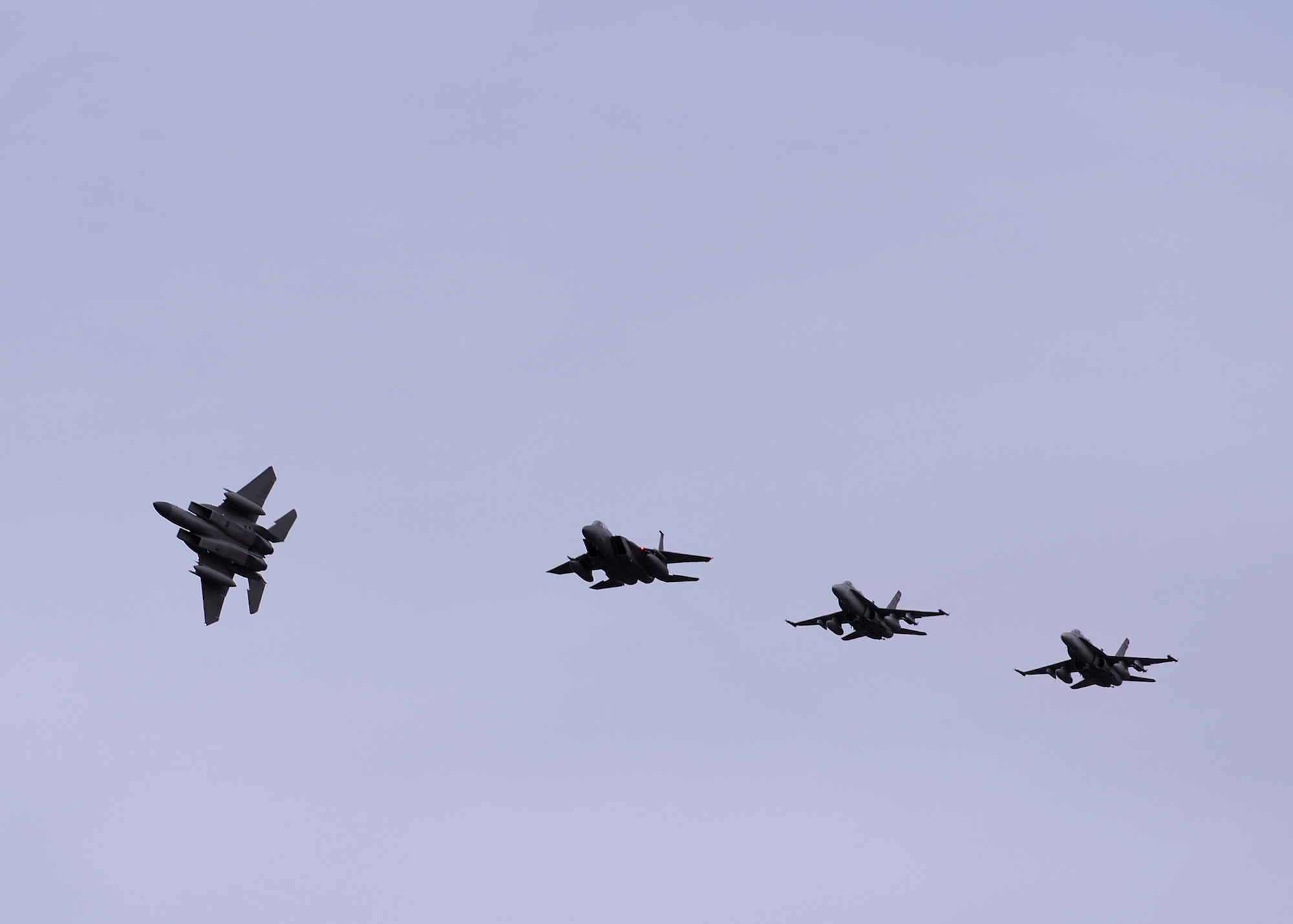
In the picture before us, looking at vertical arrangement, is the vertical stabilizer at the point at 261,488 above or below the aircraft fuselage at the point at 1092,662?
above

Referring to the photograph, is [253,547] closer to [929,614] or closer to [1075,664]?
[929,614]

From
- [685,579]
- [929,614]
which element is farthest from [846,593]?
[685,579]

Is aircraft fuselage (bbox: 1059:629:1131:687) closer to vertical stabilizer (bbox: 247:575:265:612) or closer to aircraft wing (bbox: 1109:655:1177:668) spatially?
aircraft wing (bbox: 1109:655:1177:668)

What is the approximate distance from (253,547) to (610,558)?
2669 centimetres

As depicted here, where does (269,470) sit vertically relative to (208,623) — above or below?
above

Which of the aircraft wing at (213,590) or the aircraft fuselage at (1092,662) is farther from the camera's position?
the aircraft fuselage at (1092,662)

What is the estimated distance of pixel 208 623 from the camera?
124188 millimetres

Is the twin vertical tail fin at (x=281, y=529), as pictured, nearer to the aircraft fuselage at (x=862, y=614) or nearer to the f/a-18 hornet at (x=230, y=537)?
the f/a-18 hornet at (x=230, y=537)

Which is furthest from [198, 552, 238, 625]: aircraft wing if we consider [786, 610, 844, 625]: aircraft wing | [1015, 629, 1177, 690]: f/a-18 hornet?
[1015, 629, 1177, 690]: f/a-18 hornet

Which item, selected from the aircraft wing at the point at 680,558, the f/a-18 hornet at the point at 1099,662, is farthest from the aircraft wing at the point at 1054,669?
the aircraft wing at the point at 680,558

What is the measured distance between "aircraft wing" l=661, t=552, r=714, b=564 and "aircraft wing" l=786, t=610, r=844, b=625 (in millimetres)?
19952

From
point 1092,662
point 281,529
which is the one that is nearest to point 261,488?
point 281,529

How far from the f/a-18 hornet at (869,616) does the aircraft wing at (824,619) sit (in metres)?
0.05

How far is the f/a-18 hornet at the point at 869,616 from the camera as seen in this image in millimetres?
130250
